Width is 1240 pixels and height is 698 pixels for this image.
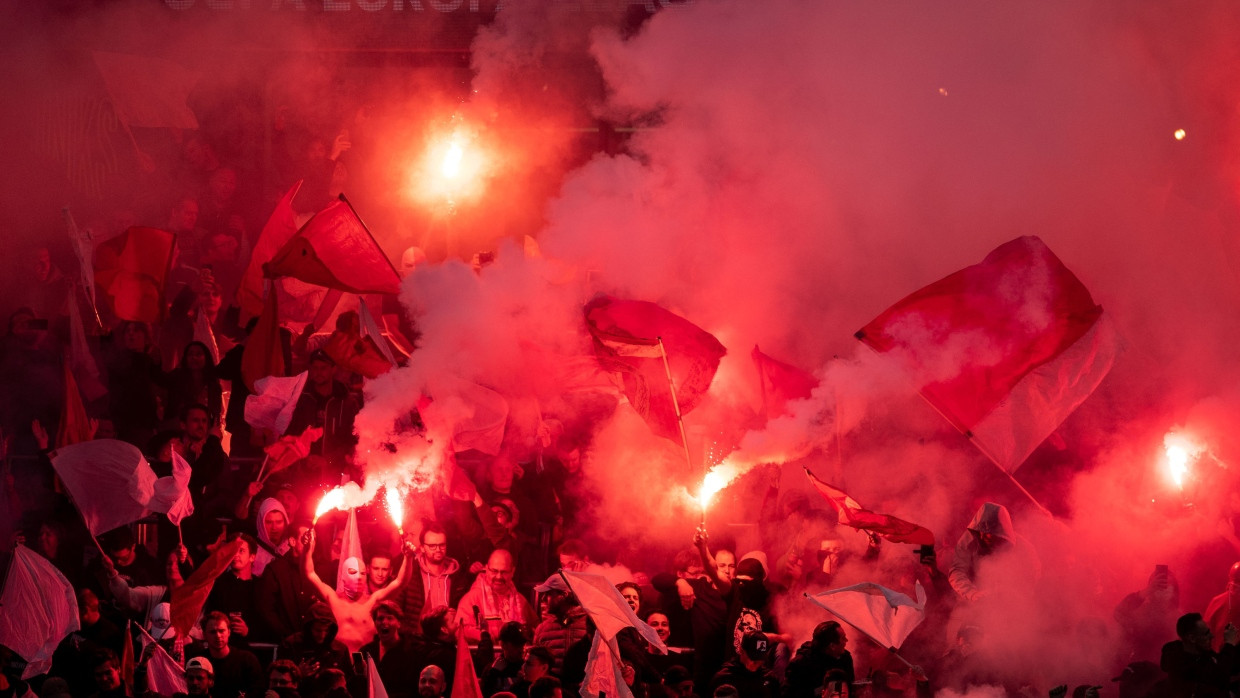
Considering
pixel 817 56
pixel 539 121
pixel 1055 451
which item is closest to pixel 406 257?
pixel 539 121

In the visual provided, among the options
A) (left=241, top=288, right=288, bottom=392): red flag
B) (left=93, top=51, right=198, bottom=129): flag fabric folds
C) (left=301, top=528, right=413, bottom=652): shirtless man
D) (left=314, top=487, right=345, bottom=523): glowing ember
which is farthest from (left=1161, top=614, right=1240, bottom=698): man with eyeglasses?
(left=93, top=51, right=198, bottom=129): flag fabric folds

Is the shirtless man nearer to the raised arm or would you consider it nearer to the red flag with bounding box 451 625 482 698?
the raised arm

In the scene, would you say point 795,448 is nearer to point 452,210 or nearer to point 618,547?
point 618,547

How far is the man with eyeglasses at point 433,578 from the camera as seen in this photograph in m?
8.51

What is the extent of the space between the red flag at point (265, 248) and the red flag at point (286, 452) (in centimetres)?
156

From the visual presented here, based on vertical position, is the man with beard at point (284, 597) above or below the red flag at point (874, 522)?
below

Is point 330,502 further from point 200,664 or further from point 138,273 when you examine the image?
point 138,273

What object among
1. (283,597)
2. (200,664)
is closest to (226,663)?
(200,664)

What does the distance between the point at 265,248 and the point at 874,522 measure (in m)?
4.74

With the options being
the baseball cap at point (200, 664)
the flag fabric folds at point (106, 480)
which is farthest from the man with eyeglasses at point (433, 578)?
the flag fabric folds at point (106, 480)

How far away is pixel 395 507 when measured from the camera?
8.98m

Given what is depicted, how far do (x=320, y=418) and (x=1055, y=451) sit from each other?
15.1 feet

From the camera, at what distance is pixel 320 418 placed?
30.9 feet

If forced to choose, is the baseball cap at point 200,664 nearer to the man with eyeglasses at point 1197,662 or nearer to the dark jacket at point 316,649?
the dark jacket at point 316,649
